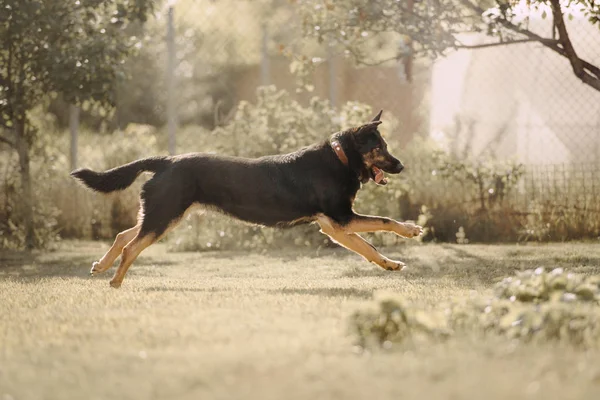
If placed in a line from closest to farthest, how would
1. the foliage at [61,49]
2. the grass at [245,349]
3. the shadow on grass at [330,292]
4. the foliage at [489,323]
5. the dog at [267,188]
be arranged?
the grass at [245,349], the foliage at [489,323], the shadow on grass at [330,292], the dog at [267,188], the foliage at [61,49]

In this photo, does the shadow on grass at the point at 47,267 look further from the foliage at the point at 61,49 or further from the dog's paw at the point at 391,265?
the dog's paw at the point at 391,265

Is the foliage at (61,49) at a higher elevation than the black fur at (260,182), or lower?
higher

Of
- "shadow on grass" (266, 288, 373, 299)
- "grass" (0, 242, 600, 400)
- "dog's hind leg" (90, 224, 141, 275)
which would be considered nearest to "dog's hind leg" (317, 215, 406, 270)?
"grass" (0, 242, 600, 400)

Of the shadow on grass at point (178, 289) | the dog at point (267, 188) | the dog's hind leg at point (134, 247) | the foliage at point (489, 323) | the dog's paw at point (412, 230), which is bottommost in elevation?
the shadow on grass at point (178, 289)

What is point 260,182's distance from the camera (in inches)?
274

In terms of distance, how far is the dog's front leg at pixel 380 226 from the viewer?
6887mm

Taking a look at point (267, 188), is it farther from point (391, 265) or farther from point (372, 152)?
point (391, 265)

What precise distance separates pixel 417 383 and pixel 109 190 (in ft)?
14.3

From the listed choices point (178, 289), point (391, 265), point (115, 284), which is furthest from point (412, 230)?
point (115, 284)

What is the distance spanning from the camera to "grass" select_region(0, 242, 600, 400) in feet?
10.3

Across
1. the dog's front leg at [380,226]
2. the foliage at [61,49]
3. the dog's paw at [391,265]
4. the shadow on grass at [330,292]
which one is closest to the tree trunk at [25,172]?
the foliage at [61,49]

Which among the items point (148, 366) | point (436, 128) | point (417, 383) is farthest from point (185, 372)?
point (436, 128)

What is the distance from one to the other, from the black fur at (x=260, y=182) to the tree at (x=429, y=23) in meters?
2.13

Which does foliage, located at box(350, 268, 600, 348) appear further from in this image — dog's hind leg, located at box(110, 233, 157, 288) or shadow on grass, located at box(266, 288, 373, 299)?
dog's hind leg, located at box(110, 233, 157, 288)
